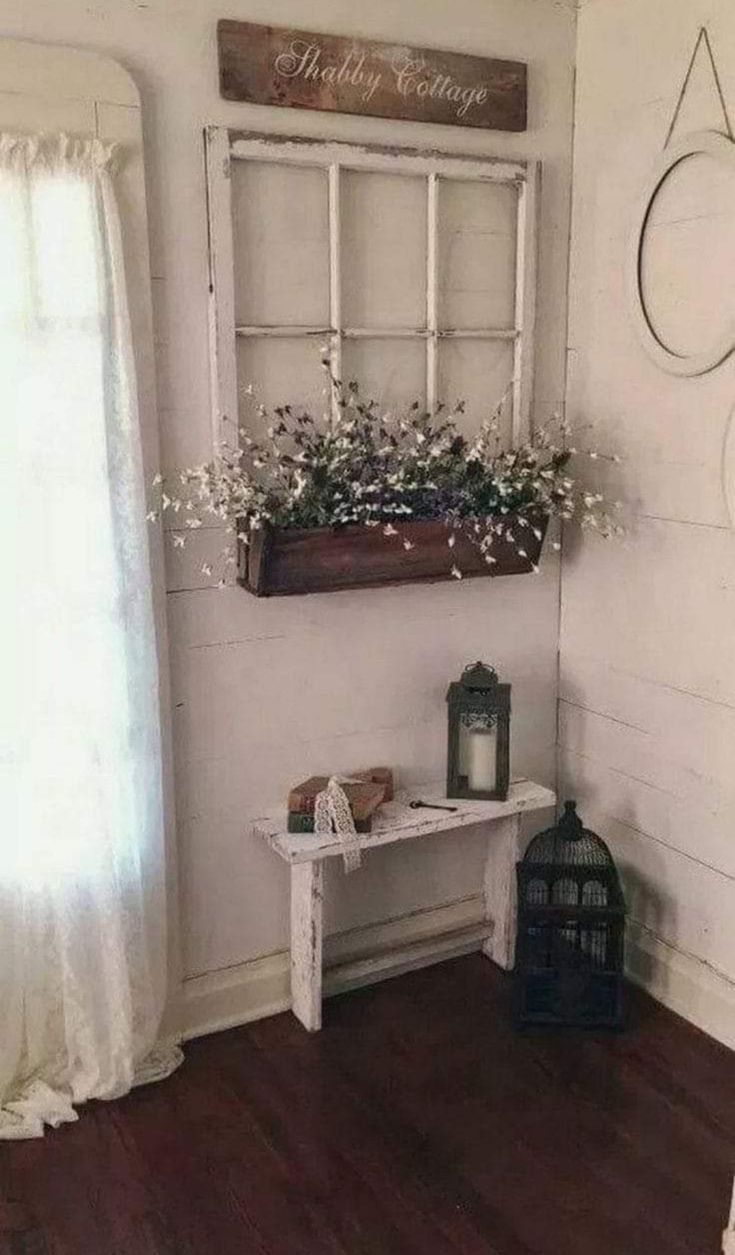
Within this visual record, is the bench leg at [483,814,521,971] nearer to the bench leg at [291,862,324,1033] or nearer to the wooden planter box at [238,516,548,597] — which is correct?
the bench leg at [291,862,324,1033]

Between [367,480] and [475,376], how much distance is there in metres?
0.49

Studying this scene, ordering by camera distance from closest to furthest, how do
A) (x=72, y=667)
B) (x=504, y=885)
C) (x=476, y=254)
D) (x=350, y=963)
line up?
1. (x=72, y=667)
2. (x=476, y=254)
3. (x=350, y=963)
4. (x=504, y=885)

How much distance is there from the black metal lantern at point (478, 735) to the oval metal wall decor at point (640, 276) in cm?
85

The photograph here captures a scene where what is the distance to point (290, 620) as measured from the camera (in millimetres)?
2621

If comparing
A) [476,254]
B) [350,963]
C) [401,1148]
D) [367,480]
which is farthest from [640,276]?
[401,1148]

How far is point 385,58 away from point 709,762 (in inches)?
69.3

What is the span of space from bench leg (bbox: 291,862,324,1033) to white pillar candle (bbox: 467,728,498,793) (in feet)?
1.48

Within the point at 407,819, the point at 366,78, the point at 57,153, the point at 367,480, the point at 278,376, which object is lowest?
the point at 407,819

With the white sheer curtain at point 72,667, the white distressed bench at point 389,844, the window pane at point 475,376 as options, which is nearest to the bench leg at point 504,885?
the white distressed bench at point 389,844

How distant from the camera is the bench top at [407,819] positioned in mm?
2500

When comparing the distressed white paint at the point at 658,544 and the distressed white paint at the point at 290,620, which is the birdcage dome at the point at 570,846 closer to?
the distressed white paint at the point at 658,544

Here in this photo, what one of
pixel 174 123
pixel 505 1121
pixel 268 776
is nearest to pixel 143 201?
pixel 174 123

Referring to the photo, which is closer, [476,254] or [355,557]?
[355,557]

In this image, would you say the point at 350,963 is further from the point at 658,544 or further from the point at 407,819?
the point at 658,544
